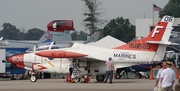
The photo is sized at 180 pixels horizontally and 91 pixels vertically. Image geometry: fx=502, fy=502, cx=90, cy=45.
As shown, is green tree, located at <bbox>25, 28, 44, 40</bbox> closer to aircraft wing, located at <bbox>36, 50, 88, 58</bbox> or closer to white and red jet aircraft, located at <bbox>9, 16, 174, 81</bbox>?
white and red jet aircraft, located at <bbox>9, 16, 174, 81</bbox>

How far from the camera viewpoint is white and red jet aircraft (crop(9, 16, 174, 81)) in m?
27.5

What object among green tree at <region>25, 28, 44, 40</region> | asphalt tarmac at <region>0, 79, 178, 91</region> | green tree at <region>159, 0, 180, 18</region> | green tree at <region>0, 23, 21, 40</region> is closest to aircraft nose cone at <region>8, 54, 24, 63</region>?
asphalt tarmac at <region>0, 79, 178, 91</region>

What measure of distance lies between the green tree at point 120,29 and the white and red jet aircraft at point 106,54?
6274cm

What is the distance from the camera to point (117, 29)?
93.5 m

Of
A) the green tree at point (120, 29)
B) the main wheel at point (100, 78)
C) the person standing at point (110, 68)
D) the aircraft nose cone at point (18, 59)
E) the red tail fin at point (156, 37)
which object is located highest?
the green tree at point (120, 29)

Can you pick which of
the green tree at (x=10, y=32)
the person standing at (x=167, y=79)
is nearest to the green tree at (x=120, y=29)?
the green tree at (x=10, y=32)

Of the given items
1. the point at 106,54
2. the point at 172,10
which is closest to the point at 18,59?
the point at 106,54

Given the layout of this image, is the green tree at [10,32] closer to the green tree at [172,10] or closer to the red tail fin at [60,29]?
the green tree at [172,10]

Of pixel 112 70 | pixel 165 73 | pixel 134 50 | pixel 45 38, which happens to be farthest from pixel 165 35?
pixel 45 38

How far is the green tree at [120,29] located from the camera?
301ft

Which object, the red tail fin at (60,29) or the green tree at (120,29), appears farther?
the green tree at (120,29)

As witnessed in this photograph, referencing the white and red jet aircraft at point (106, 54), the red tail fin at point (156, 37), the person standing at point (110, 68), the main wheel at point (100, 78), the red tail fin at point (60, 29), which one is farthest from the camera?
the red tail fin at point (60, 29)

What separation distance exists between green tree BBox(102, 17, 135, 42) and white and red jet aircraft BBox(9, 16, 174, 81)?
62738 millimetres

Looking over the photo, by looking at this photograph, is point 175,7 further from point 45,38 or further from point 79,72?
point 79,72
